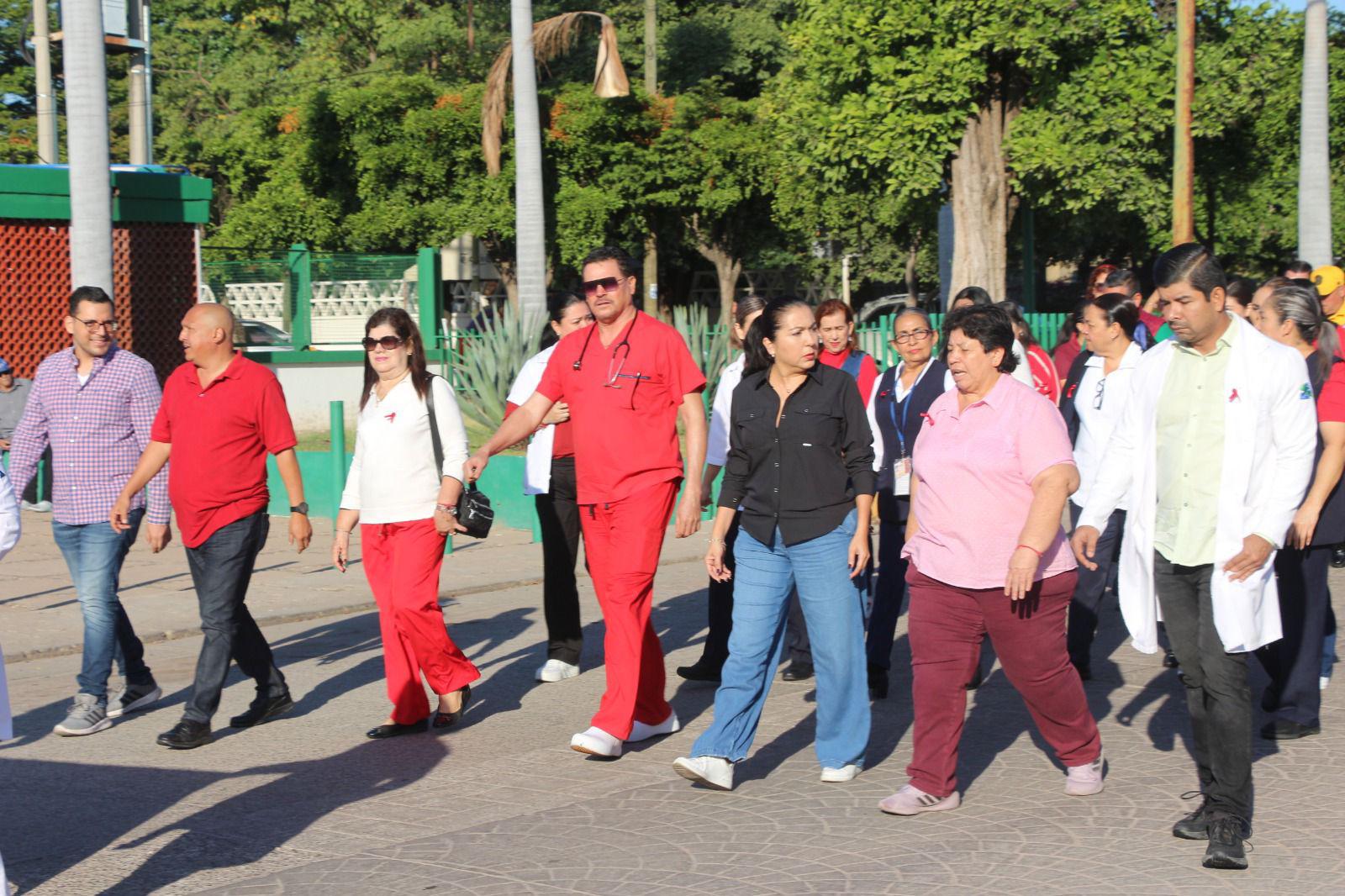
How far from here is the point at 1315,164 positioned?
20.5m

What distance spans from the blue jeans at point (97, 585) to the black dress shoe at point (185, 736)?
20.7 inches

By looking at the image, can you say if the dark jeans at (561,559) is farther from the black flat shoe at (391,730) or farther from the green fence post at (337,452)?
the green fence post at (337,452)

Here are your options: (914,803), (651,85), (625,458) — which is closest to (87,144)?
(625,458)

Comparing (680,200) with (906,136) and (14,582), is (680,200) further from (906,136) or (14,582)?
(14,582)

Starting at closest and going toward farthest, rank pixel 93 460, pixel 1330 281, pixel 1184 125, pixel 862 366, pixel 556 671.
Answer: pixel 93 460 → pixel 862 366 → pixel 556 671 → pixel 1330 281 → pixel 1184 125

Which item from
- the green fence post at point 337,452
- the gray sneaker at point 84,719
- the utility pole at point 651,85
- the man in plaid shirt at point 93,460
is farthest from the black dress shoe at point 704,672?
the utility pole at point 651,85

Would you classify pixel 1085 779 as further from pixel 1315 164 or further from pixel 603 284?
pixel 1315 164

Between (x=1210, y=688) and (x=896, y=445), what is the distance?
2.71 m

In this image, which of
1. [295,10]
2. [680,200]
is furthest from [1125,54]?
[295,10]

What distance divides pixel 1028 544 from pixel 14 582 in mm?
8601

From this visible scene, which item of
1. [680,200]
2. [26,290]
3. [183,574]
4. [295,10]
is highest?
[295,10]

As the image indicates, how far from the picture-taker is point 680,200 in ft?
124

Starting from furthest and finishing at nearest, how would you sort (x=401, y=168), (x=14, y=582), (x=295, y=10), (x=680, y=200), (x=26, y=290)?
(x=295, y=10) → (x=680, y=200) → (x=401, y=168) → (x=26, y=290) → (x=14, y=582)

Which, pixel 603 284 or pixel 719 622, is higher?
pixel 603 284
